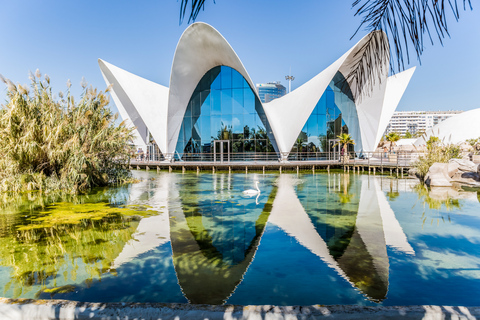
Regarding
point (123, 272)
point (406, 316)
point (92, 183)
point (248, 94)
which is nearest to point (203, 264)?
point (123, 272)

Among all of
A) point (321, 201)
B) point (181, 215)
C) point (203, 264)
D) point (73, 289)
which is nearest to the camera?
point (73, 289)

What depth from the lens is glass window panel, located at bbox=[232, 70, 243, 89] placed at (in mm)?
25359

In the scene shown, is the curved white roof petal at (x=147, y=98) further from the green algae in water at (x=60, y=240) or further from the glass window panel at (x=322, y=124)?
the green algae in water at (x=60, y=240)

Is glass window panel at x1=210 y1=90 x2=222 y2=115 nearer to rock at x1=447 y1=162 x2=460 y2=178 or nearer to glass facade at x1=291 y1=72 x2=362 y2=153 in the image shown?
glass facade at x1=291 y1=72 x2=362 y2=153

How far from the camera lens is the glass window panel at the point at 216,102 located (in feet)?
85.4

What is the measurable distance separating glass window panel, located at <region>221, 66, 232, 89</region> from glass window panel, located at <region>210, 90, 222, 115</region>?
0.76 metres

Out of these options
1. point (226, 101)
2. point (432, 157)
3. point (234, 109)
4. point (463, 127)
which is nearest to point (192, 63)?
point (226, 101)

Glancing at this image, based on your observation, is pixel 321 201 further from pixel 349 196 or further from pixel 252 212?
pixel 252 212

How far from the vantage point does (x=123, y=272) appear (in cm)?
442

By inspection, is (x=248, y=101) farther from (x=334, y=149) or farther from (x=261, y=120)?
(x=334, y=149)

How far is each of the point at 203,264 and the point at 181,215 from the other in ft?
11.1

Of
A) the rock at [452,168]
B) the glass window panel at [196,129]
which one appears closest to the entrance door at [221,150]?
the glass window panel at [196,129]

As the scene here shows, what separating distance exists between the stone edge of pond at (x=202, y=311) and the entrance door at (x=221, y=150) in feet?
74.7

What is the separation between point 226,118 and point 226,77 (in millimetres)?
3253
